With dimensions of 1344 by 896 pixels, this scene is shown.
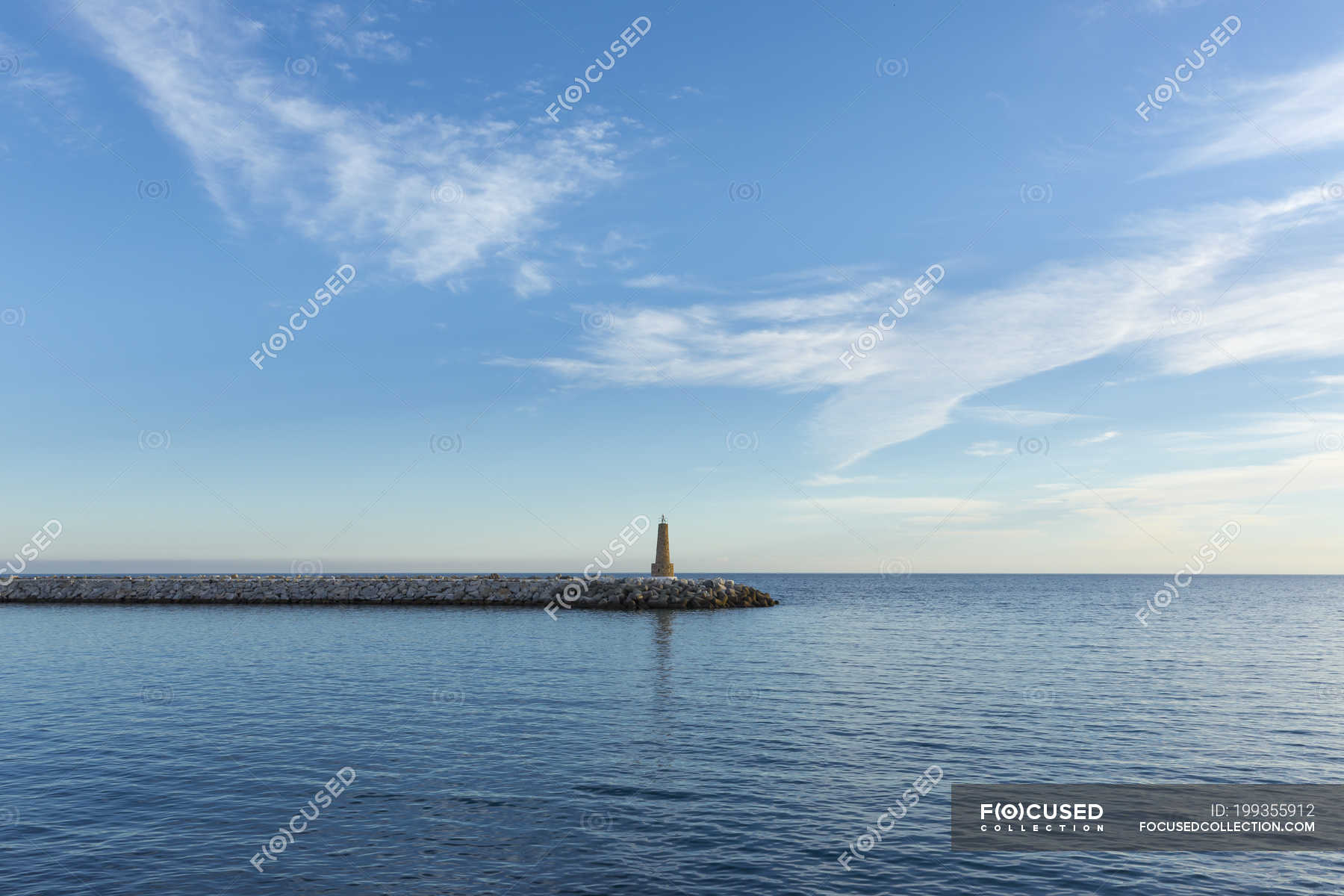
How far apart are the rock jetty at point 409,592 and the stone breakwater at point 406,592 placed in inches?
3.1

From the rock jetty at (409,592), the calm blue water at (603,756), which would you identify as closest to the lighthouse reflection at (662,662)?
the calm blue water at (603,756)

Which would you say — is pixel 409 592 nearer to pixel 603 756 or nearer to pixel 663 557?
pixel 663 557

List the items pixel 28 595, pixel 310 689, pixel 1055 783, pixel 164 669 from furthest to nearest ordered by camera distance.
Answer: pixel 28 595 → pixel 164 669 → pixel 310 689 → pixel 1055 783

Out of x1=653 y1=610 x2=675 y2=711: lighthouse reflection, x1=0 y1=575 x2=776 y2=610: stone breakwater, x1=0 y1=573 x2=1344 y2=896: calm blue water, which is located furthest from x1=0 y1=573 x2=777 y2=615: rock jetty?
x1=0 y1=573 x2=1344 y2=896: calm blue water

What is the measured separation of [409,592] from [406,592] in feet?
0.99

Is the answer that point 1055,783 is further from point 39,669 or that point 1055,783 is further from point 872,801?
point 39,669

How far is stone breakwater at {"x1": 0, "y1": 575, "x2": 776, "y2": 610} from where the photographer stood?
80000 mm

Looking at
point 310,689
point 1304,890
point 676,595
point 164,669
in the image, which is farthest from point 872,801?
point 676,595

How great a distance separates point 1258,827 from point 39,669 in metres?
46.6

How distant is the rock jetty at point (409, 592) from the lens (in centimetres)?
7994

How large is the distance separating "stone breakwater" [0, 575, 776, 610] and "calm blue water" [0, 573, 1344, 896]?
32.4 m

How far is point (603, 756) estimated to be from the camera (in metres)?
21.3

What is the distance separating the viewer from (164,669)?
3672 cm

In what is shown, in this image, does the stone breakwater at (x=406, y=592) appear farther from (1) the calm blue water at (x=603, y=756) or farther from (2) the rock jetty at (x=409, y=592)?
(1) the calm blue water at (x=603, y=756)
